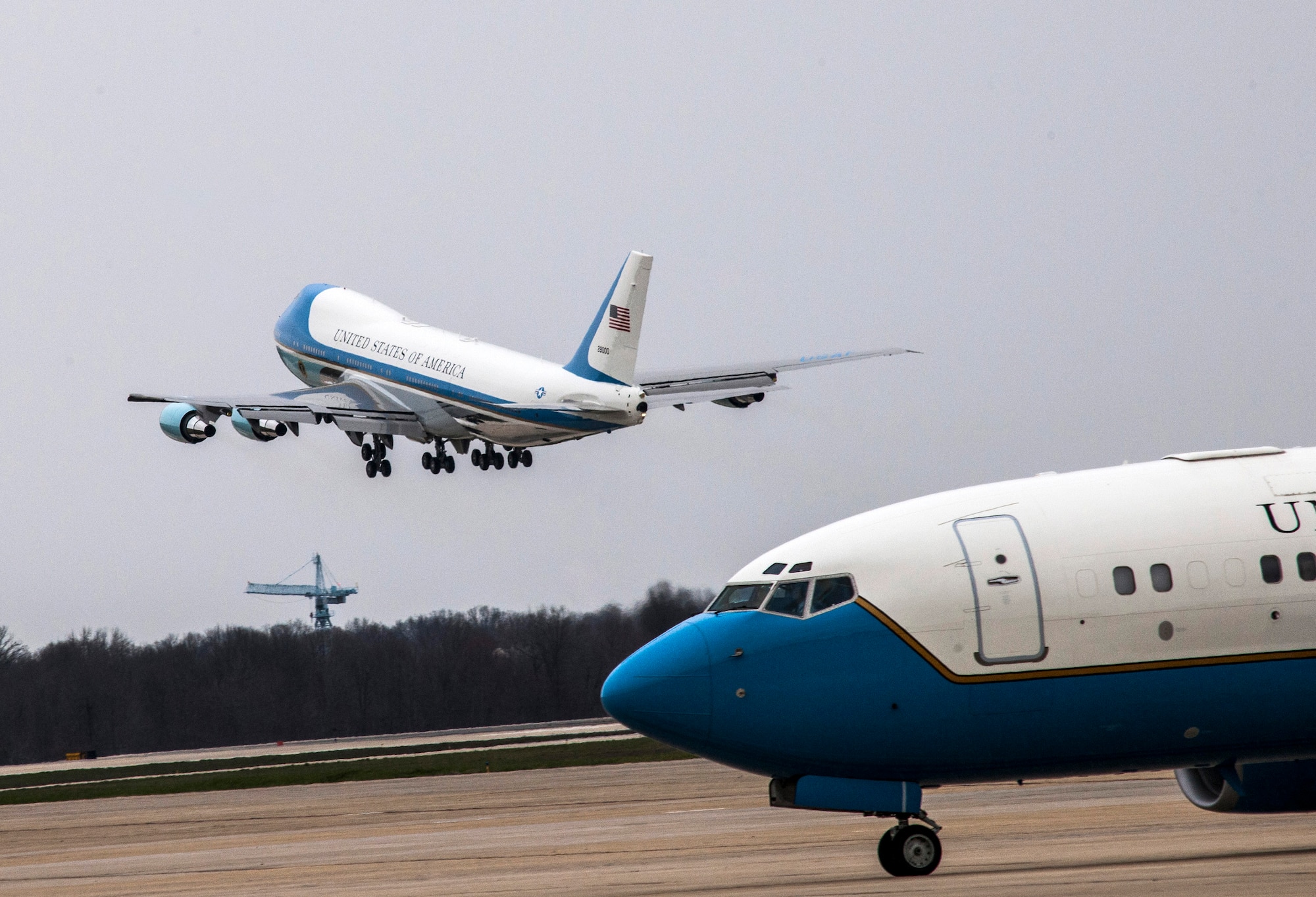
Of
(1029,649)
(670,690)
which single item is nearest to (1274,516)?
(1029,649)

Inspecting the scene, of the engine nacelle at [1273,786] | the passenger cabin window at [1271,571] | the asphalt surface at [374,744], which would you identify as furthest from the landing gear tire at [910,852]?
the asphalt surface at [374,744]

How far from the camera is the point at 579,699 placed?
10088cm

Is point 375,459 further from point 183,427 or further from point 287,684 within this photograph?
point 287,684

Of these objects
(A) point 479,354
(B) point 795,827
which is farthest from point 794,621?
(A) point 479,354

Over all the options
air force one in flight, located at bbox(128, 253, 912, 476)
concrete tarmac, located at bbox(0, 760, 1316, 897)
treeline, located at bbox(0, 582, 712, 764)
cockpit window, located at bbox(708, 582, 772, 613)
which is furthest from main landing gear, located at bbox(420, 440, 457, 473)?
cockpit window, located at bbox(708, 582, 772, 613)

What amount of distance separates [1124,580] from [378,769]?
40339mm

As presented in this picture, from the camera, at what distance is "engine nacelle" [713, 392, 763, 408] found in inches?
2825

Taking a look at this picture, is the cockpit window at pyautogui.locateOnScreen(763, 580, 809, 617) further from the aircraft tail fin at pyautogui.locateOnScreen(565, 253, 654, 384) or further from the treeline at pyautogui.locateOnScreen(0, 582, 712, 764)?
the treeline at pyautogui.locateOnScreen(0, 582, 712, 764)

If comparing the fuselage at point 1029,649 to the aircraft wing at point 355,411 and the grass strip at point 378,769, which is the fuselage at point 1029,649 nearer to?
the grass strip at point 378,769

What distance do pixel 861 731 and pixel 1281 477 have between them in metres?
5.61

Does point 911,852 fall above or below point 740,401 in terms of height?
below

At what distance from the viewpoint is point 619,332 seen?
71500 millimetres

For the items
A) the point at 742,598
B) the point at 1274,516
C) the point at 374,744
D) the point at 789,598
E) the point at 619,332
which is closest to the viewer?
the point at 1274,516

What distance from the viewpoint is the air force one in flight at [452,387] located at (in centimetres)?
6956
